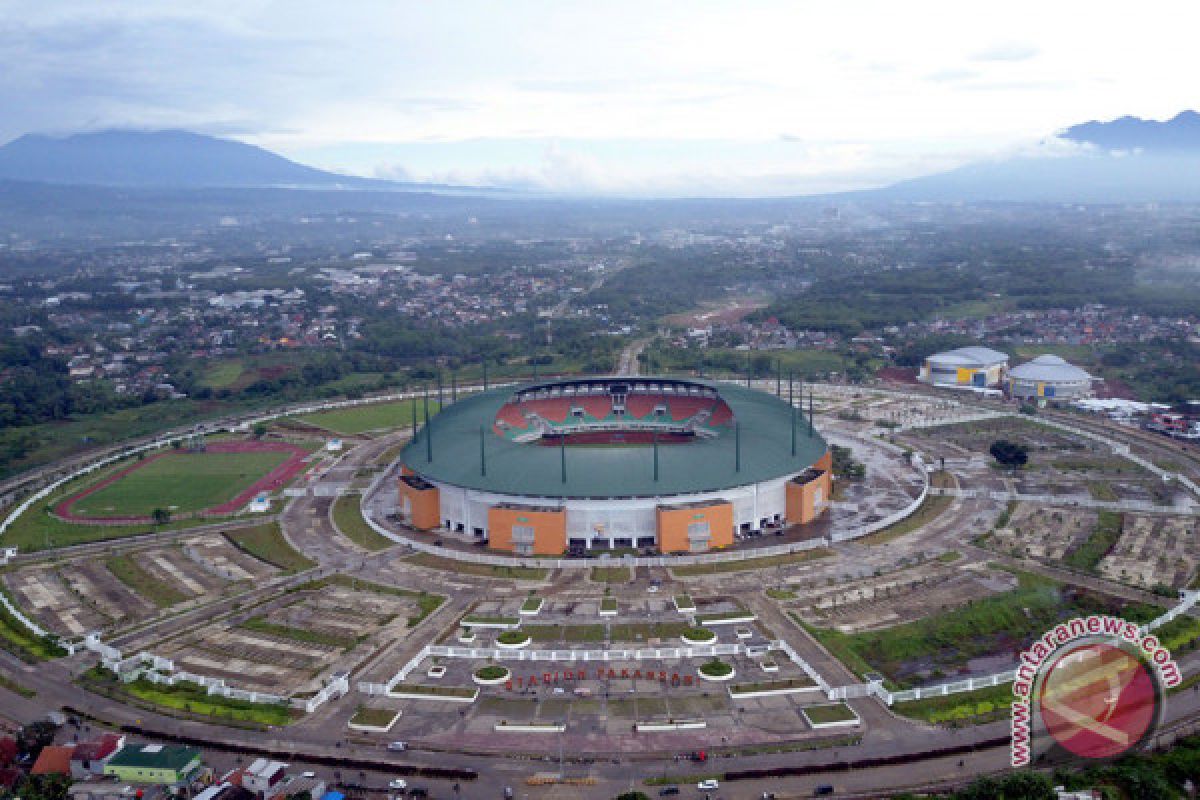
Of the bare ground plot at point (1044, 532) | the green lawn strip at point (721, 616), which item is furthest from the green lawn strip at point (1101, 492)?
the green lawn strip at point (721, 616)

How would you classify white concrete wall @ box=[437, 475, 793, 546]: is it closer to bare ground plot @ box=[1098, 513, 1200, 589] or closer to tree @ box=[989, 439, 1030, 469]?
bare ground plot @ box=[1098, 513, 1200, 589]

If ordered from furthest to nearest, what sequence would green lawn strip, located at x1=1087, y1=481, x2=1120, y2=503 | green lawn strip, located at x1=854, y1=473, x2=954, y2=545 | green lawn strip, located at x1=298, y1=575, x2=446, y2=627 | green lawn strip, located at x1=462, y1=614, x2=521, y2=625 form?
1. green lawn strip, located at x1=1087, y1=481, x2=1120, y2=503
2. green lawn strip, located at x1=854, y1=473, x2=954, y2=545
3. green lawn strip, located at x1=298, y1=575, x2=446, y2=627
4. green lawn strip, located at x1=462, y1=614, x2=521, y2=625

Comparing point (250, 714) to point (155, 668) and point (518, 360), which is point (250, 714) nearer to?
point (155, 668)

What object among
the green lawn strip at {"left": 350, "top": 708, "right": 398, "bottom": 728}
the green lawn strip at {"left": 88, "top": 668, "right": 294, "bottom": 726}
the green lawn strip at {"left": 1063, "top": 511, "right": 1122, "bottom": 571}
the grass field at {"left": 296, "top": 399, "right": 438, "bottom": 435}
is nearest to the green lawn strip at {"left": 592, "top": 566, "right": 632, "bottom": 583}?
the green lawn strip at {"left": 350, "top": 708, "right": 398, "bottom": 728}

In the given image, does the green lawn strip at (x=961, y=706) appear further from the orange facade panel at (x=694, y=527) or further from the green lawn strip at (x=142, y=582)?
the green lawn strip at (x=142, y=582)

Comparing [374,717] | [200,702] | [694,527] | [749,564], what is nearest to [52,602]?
[200,702]

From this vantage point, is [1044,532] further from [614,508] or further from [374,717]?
[374,717]

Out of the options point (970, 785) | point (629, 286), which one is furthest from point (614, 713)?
point (629, 286)

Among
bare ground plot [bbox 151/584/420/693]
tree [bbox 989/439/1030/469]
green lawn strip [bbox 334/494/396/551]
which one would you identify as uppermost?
tree [bbox 989/439/1030/469]
